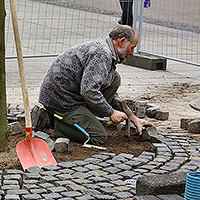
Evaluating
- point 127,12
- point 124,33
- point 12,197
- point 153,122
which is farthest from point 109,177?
point 127,12

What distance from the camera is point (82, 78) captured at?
16.4 feet

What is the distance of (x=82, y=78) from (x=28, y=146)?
2.86ft

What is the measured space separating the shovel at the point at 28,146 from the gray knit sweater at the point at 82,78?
628mm

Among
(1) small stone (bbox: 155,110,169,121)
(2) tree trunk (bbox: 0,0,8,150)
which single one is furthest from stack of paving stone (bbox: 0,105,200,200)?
(1) small stone (bbox: 155,110,169,121)

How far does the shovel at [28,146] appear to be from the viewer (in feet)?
14.9

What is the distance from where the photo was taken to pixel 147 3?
10.3 m

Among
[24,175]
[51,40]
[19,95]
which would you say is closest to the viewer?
[24,175]

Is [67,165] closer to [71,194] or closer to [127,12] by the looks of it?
[71,194]

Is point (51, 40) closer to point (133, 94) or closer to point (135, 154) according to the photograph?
point (133, 94)

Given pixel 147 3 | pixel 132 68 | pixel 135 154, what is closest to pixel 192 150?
pixel 135 154

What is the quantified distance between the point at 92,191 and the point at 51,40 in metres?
8.37

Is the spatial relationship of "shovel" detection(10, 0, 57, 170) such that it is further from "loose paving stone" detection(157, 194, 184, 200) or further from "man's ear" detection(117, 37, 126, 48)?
"loose paving stone" detection(157, 194, 184, 200)

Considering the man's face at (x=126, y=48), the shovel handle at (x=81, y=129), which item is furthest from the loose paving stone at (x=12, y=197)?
the man's face at (x=126, y=48)

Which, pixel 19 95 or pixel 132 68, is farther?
pixel 132 68
